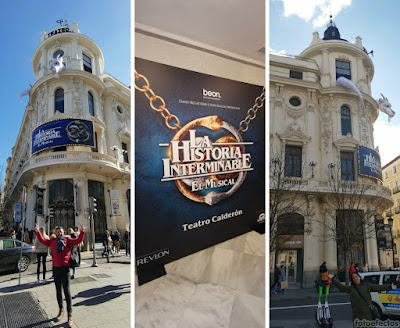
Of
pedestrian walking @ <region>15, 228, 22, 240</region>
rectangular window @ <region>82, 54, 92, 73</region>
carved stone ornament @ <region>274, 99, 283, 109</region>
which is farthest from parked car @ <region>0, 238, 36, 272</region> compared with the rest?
carved stone ornament @ <region>274, 99, 283, 109</region>

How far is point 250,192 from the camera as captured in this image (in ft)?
8.08

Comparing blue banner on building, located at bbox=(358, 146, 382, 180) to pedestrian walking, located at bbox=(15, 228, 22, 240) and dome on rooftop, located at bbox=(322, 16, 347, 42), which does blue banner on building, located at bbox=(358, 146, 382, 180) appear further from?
pedestrian walking, located at bbox=(15, 228, 22, 240)

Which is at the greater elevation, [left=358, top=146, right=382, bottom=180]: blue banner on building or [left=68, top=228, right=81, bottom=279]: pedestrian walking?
[left=358, top=146, right=382, bottom=180]: blue banner on building

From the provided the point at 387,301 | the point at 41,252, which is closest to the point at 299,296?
the point at 387,301

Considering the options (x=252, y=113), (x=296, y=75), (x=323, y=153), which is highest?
(x=296, y=75)

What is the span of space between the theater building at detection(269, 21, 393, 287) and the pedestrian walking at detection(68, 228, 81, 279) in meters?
1.69

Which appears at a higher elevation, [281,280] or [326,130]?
[326,130]

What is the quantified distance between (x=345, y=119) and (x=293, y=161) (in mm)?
582

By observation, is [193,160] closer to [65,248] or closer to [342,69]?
[65,248]

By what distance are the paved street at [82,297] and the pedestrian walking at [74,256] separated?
2 centimetres

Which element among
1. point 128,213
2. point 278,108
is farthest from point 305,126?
point 128,213

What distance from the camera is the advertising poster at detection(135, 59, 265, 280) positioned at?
6.74 ft

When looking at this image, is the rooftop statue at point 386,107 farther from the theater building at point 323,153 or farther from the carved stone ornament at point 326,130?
the carved stone ornament at point 326,130

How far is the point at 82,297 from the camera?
1748 millimetres
